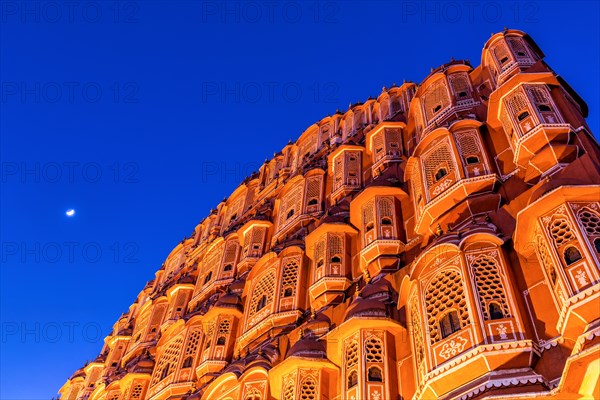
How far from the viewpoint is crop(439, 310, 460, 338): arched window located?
39.3 ft

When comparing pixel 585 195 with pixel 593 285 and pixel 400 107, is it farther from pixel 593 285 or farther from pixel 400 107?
pixel 400 107

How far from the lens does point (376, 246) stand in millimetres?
17250

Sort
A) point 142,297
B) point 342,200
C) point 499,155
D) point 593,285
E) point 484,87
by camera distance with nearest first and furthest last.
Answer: point 593,285 < point 499,155 < point 484,87 < point 342,200 < point 142,297

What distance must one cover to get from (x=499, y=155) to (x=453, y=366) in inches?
297

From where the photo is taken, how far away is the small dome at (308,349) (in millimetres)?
14930

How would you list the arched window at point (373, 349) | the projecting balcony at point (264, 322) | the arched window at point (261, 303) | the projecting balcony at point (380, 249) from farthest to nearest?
the arched window at point (261, 303), the projecting balcony at point (264, 322), the projecting balcony at point (380, 249), the arched window at point (373, 349)

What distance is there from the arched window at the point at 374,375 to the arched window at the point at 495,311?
3.24 m

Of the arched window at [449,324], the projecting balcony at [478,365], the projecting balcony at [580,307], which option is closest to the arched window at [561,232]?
the projecting balcony at [580,307]

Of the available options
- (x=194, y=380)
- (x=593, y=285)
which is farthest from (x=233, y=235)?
(x=593, y=285)

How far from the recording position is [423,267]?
45.1ft

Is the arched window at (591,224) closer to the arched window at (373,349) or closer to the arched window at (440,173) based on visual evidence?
the arched window at (440,173)

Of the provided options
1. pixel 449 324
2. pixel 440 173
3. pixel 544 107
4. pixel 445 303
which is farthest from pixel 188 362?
pixel 544 107

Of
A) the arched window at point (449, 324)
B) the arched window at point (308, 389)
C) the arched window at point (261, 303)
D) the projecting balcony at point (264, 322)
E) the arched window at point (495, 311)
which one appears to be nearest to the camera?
the arched window at point (495, 311)

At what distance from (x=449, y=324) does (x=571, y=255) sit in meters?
2.90
